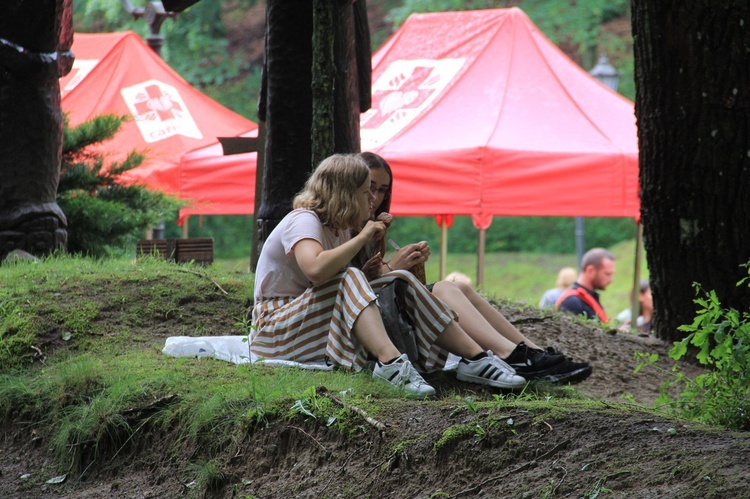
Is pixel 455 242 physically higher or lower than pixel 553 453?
lower

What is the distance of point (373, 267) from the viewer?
15.6 ft

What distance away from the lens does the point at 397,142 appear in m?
9.00

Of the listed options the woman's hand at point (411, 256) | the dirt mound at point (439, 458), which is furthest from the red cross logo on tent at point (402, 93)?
the dirt mound at point (439, 458)

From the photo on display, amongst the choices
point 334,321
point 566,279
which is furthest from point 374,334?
point 566,279

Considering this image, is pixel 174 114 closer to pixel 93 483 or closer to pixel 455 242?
pixel 93 483

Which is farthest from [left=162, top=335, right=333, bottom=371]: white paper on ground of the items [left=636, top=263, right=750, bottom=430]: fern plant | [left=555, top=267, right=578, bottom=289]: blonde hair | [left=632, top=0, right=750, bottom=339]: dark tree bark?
[left=555, top=267, right=578, bottom=289]: blonde hair

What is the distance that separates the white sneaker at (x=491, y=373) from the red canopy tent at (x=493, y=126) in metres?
4.01

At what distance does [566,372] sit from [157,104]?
8.13 meters

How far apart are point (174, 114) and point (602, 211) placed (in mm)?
5452

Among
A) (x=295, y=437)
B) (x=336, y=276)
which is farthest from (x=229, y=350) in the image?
(x=295, y=437)

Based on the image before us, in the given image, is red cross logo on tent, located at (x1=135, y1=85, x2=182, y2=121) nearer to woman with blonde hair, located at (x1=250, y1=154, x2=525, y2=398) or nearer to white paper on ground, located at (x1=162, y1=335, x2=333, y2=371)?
white paper on ground, located at (x1=162, y1=335, x2=333, y2=371)

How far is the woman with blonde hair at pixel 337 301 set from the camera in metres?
4.26

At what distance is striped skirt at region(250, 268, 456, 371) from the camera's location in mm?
4328

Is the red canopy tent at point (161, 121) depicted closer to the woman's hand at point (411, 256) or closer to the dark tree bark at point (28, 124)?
the dark tree bark at point (28, 124)
